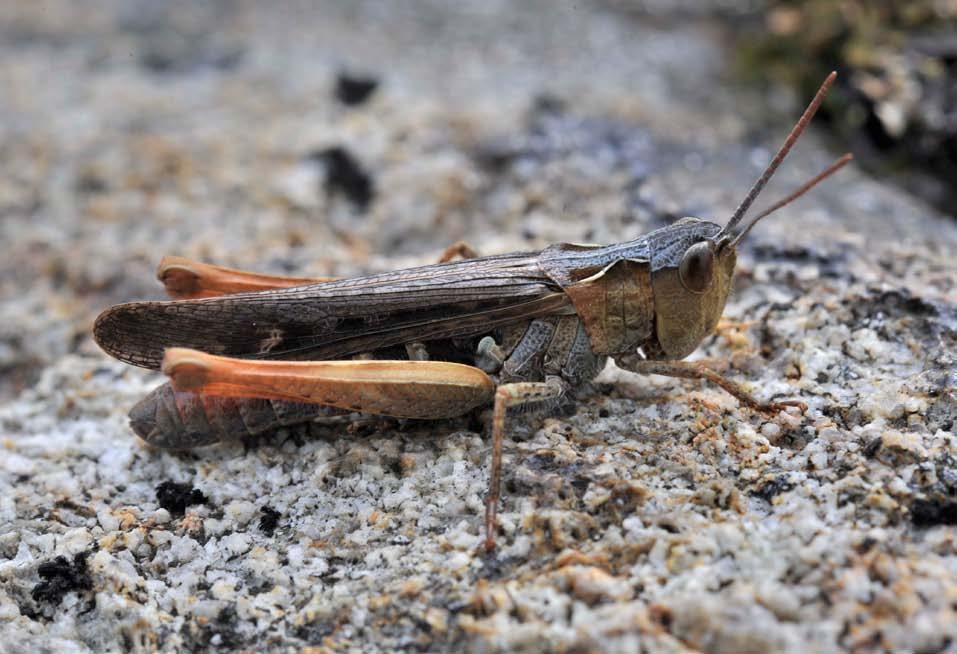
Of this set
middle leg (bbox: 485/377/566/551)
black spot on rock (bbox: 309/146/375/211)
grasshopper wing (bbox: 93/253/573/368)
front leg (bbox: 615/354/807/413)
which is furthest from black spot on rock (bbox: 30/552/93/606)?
black spot on rock (bbox: 309/146/375/211)

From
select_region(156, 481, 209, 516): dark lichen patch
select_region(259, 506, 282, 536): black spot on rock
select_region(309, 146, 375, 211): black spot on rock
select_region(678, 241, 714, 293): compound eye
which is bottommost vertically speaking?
select_region(259, 506, 282, 536): black spot on rock

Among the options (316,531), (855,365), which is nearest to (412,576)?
→ (316,531)

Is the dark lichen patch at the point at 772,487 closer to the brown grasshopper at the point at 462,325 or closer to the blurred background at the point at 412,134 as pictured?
the brown grasshopper at the point at 462,325

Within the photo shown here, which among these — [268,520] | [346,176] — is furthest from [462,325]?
[346,176]

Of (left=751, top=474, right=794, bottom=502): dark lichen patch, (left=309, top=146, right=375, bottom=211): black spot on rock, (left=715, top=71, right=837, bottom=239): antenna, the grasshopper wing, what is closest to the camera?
(left=751, top=474, right=794, bottom=502): dark lichen patch

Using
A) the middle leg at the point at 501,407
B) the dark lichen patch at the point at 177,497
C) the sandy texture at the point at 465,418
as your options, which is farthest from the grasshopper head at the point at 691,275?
the dark lichen patch at the point at 177,497

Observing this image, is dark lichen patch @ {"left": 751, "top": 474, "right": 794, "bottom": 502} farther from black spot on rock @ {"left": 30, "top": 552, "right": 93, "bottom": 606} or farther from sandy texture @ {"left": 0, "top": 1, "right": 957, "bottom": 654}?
black spot on rock @ {"left": 30, "top": 552, "right": 93, "bottom": 606}

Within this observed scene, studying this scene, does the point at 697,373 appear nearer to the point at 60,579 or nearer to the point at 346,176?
the point at 60,579
